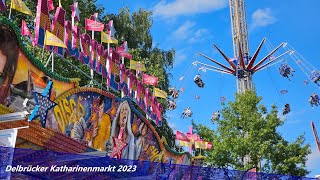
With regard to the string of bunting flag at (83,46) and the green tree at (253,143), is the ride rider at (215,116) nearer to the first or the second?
the green tree at (253,143)

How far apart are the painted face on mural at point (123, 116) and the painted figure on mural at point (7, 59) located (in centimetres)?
527

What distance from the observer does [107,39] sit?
16234 millimetres

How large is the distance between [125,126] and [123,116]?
1.08 feet

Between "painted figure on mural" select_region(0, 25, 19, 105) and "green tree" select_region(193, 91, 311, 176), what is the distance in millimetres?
14651

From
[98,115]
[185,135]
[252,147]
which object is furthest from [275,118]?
[98,115]

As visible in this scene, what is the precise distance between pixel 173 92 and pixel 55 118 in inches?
647

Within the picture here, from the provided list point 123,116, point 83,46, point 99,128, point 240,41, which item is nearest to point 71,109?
point 99,128

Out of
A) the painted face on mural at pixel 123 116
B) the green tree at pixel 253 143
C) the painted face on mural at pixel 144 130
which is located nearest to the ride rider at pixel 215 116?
the green tree at pixel 253 143

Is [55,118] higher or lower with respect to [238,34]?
lower

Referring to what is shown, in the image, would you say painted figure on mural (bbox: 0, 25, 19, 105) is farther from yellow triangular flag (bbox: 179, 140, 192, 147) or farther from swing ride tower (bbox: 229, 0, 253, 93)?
swing ride tower (bbox: 229, 0, 253, 93)

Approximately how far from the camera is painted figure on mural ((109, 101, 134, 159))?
48.8 feet

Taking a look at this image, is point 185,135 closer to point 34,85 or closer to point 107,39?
point 107,39

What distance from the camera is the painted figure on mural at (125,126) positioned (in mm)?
14875

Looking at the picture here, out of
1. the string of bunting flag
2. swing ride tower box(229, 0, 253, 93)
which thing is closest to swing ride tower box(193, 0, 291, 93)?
swing ride tower box(229, 0, 253, 93)
